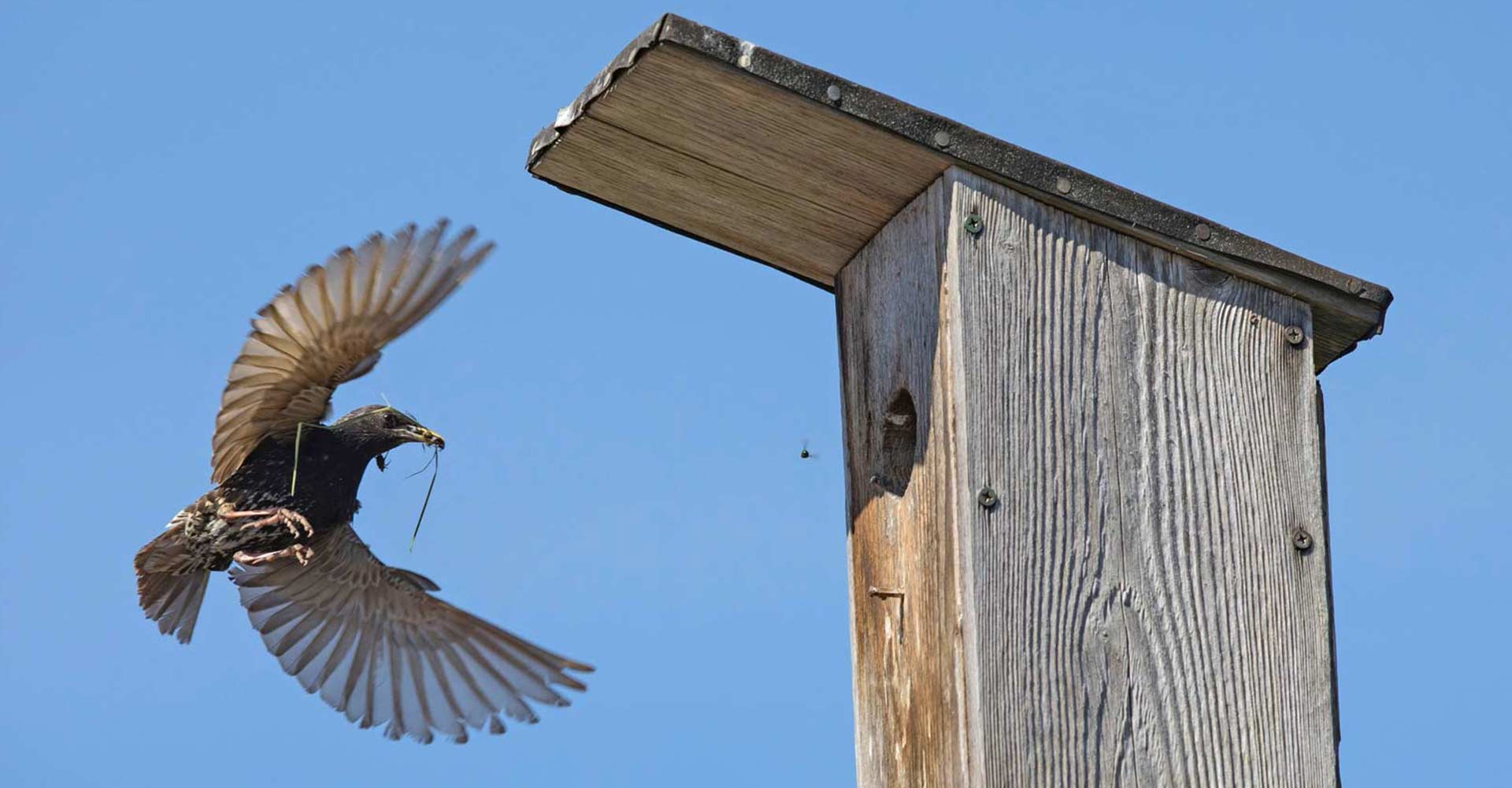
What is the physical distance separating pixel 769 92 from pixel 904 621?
93 centimetres

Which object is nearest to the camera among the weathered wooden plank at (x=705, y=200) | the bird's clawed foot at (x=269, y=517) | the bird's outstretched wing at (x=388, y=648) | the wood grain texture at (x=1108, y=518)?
the wood grain texture at (x=1108, y=518)

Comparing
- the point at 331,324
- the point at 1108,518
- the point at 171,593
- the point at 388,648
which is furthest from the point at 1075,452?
the point at 171,593

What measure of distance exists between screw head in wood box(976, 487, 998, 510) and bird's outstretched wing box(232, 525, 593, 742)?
1677 millimetres

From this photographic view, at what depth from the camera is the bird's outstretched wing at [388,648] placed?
439 cm

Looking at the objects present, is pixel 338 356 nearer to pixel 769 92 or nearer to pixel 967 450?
pixel 769 92

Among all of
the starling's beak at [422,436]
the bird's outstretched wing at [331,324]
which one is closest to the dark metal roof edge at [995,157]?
the bird's outstretched wing at [331,324]

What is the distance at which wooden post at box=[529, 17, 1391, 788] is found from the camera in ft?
9.20

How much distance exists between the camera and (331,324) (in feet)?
12.5

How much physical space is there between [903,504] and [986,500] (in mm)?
415

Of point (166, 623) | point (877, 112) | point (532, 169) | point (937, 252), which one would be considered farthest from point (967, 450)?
point (166, 623)

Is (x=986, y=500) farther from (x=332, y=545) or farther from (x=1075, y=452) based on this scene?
(x=332, y=545)

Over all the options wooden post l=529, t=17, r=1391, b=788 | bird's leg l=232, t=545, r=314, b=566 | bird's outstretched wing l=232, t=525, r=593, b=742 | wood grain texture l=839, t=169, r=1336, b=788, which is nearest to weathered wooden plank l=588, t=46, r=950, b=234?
wooden post l=529, t=17, r=1391, b=788

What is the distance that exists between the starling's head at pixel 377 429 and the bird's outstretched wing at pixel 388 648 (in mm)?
355

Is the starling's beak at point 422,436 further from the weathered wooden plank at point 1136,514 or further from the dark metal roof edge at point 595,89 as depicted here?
the weathered wooden plank at point 1136,514
